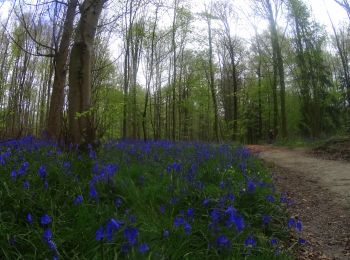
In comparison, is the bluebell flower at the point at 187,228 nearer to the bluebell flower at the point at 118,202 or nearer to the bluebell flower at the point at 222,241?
the bluebell flower at the point at 222,241

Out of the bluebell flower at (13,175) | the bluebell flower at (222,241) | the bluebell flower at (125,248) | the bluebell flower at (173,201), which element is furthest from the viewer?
the bluebell flower at (173,201)

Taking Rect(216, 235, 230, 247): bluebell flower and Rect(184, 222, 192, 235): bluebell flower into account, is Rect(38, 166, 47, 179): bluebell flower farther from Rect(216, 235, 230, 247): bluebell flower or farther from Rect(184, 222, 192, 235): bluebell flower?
Rect(216, 235, 230, 247): bluebell flower

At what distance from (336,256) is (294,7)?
21438 mm

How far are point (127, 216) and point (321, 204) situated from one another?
3.70m

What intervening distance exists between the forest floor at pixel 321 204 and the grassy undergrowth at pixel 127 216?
405 millimetres

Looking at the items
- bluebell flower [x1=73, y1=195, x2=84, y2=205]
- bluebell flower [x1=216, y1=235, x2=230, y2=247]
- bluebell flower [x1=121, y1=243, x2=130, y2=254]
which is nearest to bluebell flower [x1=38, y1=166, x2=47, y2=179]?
bluebell flower [x1=73, y1=195, x2=84, y2=205]

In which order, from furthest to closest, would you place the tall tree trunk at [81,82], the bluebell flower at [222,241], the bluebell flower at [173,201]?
the tall tree trunk at [81,82], the bluebell flower at [173,201], the bluebell flower at [222,241]

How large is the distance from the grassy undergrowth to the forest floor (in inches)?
15.9

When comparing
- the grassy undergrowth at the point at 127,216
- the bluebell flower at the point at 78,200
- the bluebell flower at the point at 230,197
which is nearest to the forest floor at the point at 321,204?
the grassy undergrowth at the point at 127,216

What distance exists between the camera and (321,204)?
216 inches

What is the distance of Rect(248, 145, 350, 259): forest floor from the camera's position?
12.1 ft

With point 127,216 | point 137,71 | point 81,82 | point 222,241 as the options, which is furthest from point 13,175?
point 137,71

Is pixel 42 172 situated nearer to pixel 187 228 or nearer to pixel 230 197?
pixel 187 228

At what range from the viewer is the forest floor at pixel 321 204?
367 cm
